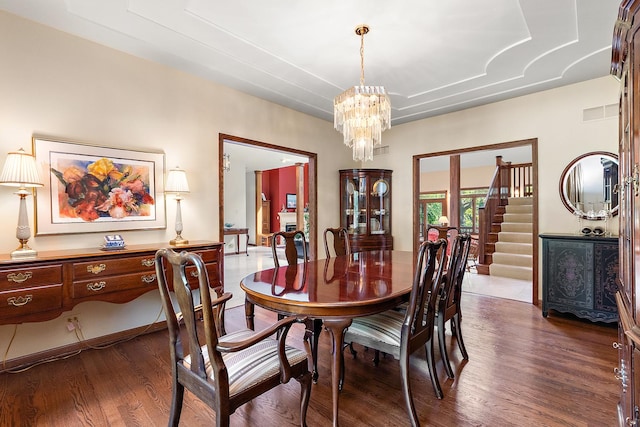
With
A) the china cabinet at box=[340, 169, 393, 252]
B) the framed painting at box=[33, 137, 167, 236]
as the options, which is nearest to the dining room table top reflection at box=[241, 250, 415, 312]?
the framed painting at box=[33, 137, 167, 236]

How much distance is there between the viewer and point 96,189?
283 cm

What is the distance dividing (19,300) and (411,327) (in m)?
2.63

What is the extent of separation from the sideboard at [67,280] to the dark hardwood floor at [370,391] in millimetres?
521

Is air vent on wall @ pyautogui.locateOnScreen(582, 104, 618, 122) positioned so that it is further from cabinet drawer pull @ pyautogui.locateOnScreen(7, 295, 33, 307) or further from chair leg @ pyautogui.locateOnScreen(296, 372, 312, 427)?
cabinet drawer pull @ pyautogui.locateOnScreen(7, 295, 33, 307)

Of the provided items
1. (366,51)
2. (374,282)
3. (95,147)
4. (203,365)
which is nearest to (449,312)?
(374,282)

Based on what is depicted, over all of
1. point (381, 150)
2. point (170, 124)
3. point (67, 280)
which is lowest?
point (67, 280)

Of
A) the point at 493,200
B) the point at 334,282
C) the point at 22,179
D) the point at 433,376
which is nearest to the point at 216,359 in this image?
the point at 334,282

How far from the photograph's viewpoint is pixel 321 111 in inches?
186

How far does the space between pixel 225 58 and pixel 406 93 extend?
2.33 m

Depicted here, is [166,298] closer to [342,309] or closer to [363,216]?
[342,309]

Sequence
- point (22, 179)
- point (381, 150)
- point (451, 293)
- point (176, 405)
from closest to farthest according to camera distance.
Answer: point (176, 405) < point (22, 179) < point (451, 293) < point (381, 150)

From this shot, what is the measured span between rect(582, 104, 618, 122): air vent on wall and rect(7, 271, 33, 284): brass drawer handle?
566 centimetres

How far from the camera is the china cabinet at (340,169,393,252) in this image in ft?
17.3

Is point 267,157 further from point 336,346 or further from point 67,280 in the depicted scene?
point 336,346
